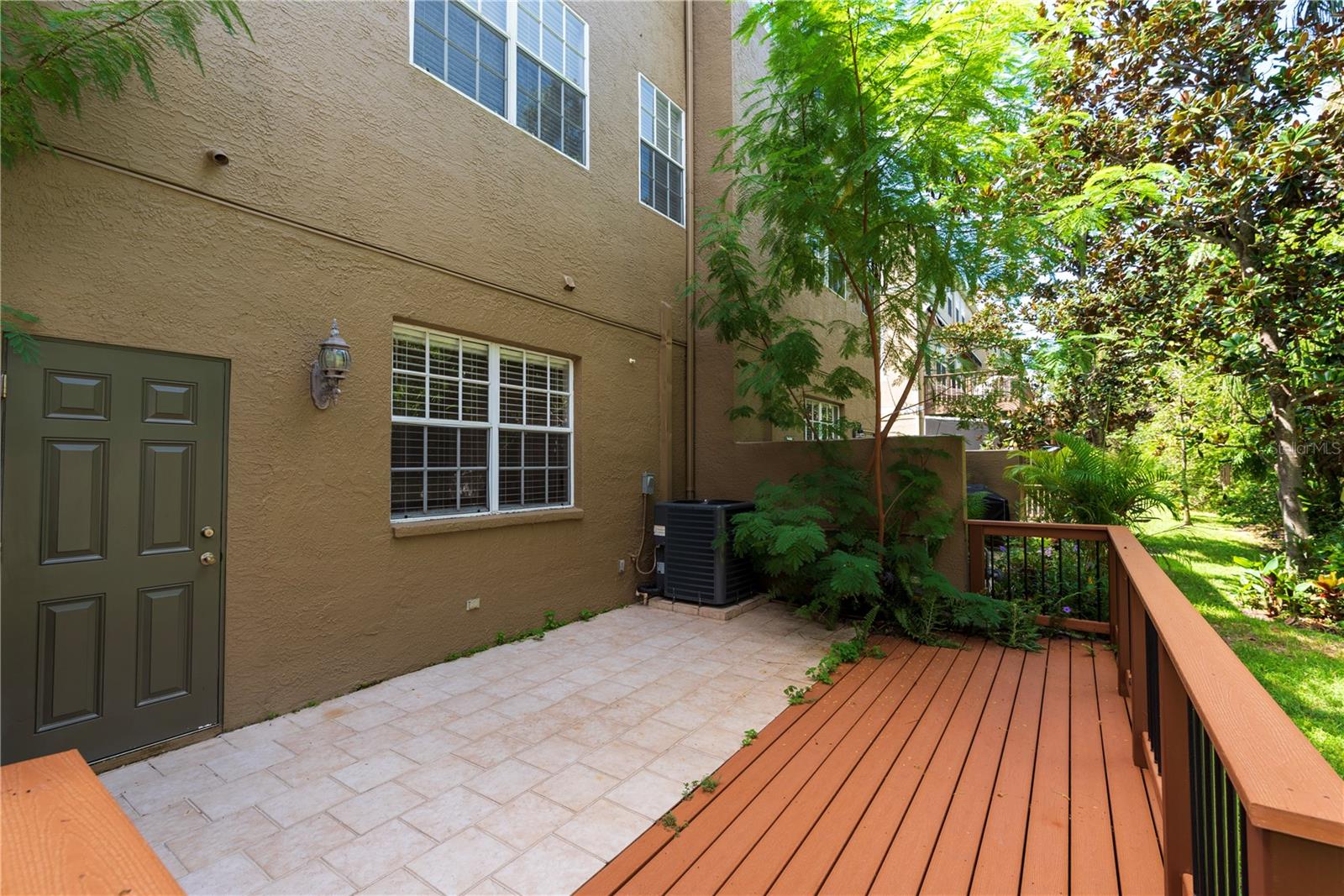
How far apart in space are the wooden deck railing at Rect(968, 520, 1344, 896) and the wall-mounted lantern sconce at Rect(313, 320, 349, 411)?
392 cm

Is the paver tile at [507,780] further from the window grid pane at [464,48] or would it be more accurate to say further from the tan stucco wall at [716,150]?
the window grid pane at [464,48]

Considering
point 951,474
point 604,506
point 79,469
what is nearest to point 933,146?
point 951,474

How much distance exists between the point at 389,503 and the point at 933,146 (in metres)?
4.55

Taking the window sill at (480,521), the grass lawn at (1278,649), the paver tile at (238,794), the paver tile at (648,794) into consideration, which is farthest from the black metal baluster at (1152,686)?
the window sill at (480,521)

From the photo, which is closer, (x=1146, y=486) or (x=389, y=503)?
(x=389, y=503)

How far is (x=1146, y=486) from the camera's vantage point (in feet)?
17.0

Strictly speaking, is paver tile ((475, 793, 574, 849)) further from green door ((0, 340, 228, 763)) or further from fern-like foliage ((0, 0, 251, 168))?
fern-like foliage ((0, 0, 251, 168))

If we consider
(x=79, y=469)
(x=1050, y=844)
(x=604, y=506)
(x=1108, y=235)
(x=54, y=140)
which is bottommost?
(x=1050, y=844)

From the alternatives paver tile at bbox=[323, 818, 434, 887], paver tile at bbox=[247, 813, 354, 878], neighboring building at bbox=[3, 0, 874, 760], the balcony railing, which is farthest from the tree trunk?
paver tile at bbox=[247, 813, 354, 878]

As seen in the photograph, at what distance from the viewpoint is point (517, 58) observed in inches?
197

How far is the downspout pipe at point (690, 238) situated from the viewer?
6797mm

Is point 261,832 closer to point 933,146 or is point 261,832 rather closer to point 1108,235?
point 933,146

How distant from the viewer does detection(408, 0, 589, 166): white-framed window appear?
14.5 feet

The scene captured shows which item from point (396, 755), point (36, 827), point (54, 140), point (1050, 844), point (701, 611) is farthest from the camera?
point (701, 611)
